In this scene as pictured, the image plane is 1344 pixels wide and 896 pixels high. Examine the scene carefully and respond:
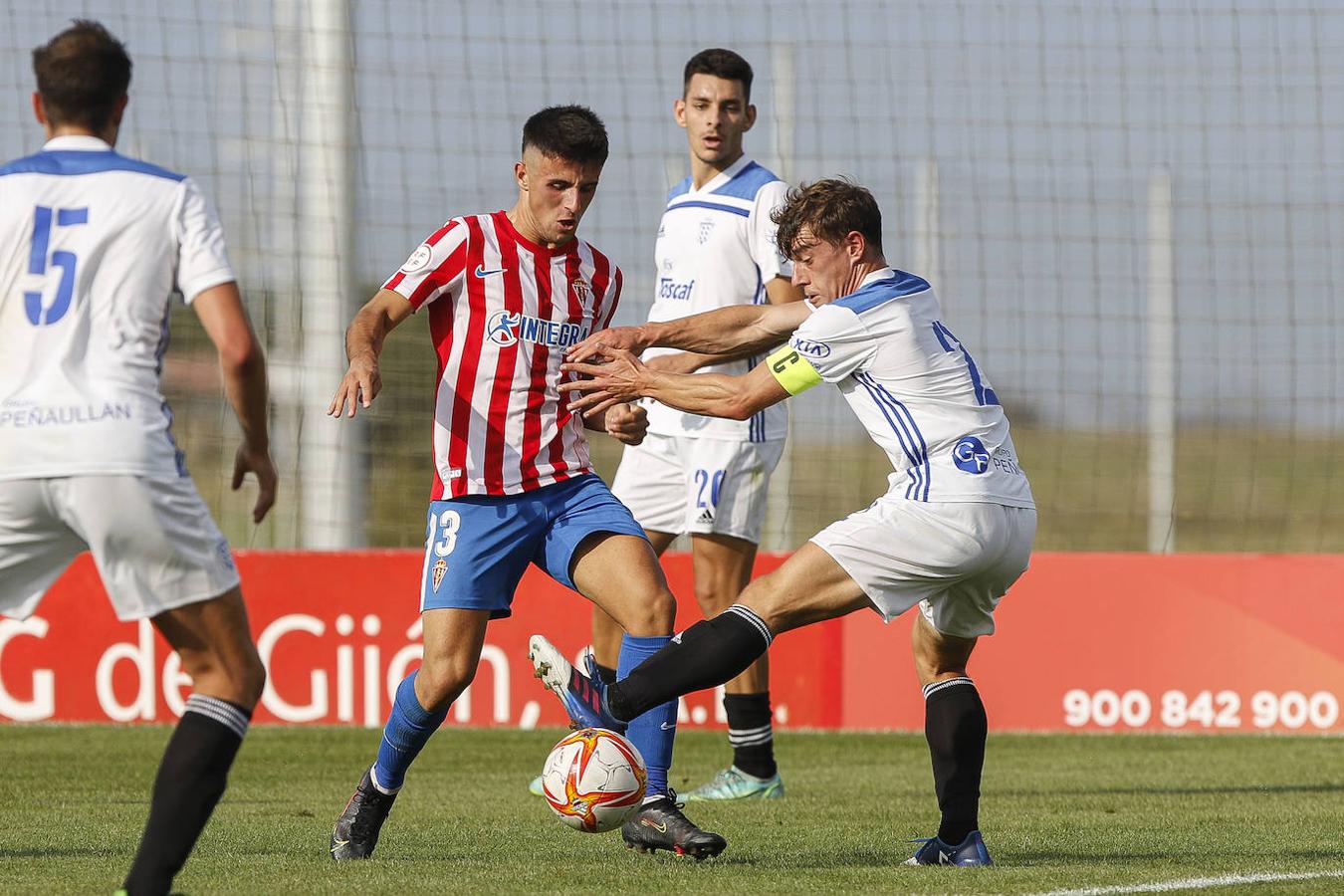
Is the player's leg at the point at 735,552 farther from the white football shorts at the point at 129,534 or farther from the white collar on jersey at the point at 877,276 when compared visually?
the white football shorts at the point at 129,534

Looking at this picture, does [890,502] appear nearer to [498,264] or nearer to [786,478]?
[498,264]

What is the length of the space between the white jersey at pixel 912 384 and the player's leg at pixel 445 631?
1.08 m

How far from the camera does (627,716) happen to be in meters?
5.64

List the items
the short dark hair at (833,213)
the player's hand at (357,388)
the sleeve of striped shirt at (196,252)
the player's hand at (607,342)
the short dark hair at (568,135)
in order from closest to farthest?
1. the sleeve of striped shirt at (196,252)
2. the player's hand at (357,388)
3. the short dark hair at (833,213)
4. the player's hand at (607,342)
5. the short dark hair at (568,135)

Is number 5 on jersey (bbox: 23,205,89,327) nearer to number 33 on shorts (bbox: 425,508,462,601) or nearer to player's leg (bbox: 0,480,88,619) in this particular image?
player's leg (bbox: 0,480,88,619)

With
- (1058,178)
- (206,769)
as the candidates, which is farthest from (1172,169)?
(206,769)

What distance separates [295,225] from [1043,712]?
5.42 m

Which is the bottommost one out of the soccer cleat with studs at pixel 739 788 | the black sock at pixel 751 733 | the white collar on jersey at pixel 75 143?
the soccer cleat with studs at pixel 739 788

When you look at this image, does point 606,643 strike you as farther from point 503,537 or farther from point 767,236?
point 503,537

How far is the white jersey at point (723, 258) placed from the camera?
819cm

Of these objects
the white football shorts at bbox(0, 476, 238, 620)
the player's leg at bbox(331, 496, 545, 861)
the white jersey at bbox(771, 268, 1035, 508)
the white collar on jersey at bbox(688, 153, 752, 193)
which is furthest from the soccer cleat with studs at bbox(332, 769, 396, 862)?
the white collar on jersey at bbox(688, 153, 752, 193)

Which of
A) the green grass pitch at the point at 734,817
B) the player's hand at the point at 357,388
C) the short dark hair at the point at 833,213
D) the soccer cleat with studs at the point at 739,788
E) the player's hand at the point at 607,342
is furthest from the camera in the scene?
the soccer cleat with studs at the point at 739,788

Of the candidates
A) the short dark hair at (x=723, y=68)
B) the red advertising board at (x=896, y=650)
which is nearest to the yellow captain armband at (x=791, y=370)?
the short dark hair at (x=723, y=68)

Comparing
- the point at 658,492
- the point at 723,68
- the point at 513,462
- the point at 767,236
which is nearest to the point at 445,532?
the point at 513,462
